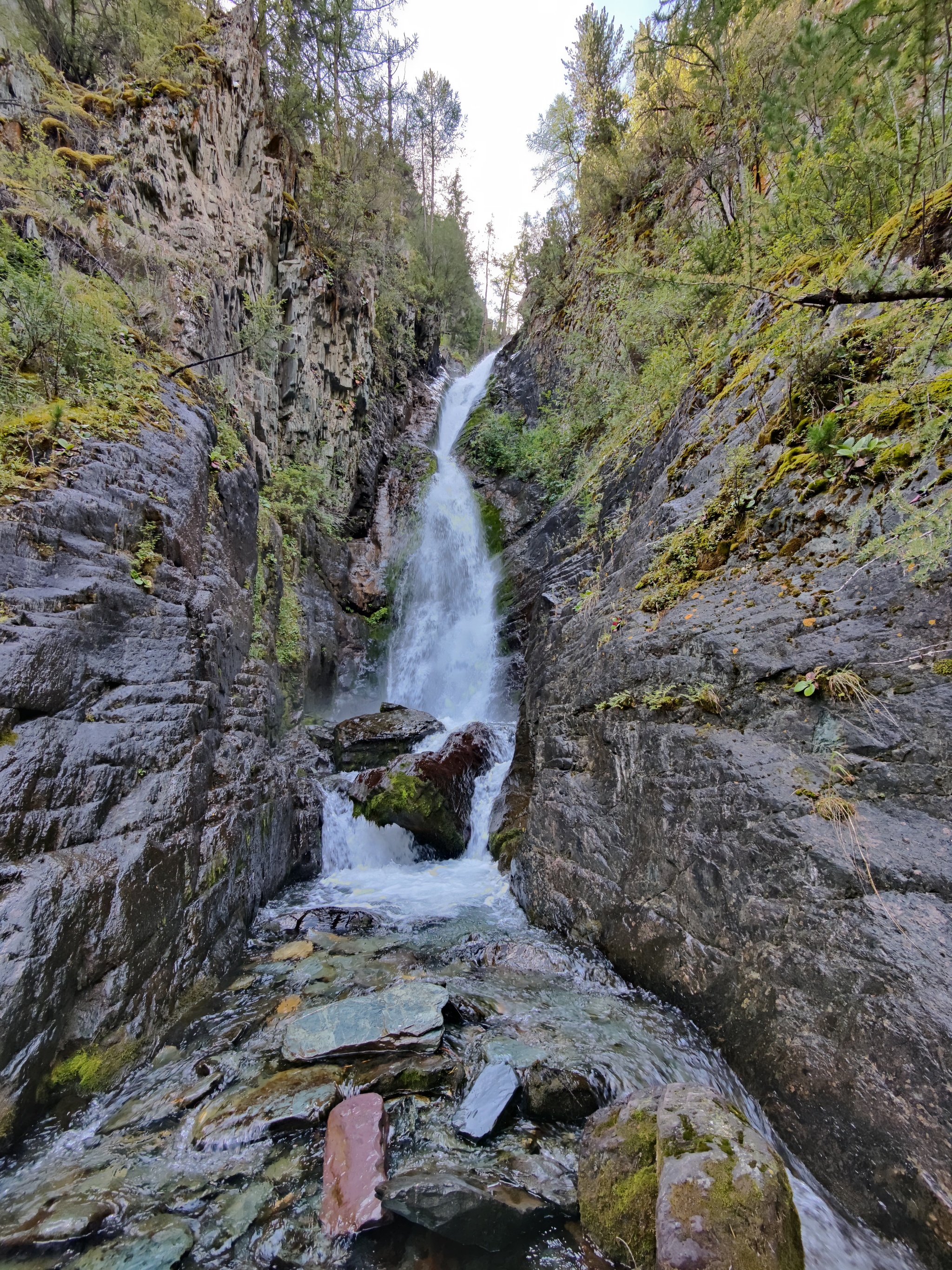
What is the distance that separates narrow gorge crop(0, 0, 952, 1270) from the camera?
7.88 feet

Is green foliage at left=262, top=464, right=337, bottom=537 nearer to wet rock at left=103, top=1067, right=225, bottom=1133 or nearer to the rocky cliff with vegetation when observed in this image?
the rocky cliff with vegetation

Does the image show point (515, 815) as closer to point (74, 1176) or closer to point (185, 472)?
point (74, 1176)

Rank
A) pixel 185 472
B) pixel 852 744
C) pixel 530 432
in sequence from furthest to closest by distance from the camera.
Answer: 1. pixel 530 432
2. pixel 185 472
3. pixel 852 744

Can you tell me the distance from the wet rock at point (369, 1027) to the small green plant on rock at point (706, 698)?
300 centimetres

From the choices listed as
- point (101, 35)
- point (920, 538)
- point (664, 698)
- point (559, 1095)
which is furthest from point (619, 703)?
point (101, 35)

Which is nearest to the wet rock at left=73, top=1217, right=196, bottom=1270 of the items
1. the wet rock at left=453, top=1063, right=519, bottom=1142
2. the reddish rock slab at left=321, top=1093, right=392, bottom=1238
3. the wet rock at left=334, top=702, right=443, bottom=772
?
the reddish rock slab at left=321, top=1093, right=392, bottom=1238

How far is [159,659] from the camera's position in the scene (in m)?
4.68

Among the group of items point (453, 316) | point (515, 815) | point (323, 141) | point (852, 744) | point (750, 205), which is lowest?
point (515, 815)

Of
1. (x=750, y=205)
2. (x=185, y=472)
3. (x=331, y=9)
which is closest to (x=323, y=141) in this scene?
(x=331, y=9)

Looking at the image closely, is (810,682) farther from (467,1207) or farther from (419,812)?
(419,812)

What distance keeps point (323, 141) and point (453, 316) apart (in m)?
16.1

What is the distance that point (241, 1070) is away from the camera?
11.3 ft

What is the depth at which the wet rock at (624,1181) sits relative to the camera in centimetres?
220

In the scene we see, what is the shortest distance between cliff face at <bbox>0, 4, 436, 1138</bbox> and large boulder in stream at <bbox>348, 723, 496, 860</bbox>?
992 millimetres
